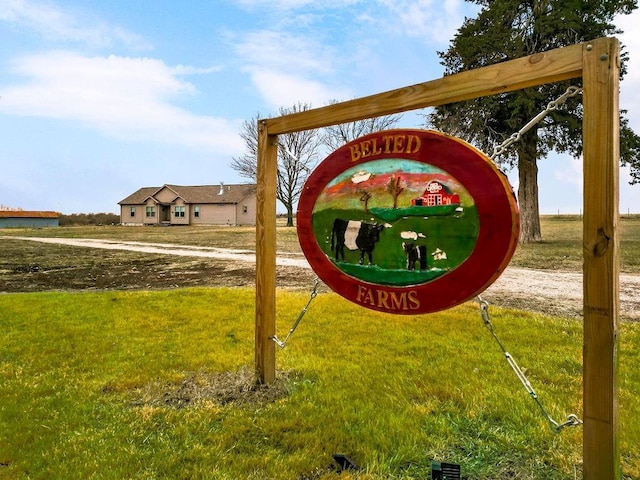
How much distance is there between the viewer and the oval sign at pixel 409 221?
2.07 meters

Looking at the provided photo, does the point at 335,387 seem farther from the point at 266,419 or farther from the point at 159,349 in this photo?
the point at 159,349

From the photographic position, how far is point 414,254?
91.4 inches

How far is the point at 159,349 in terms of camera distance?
4.34 m

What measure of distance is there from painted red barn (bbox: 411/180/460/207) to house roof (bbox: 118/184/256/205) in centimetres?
3893

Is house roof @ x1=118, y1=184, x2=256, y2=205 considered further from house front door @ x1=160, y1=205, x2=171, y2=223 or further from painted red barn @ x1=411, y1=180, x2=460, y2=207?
painted red barn @ x1=411, y1=180, x2=460, y2=207

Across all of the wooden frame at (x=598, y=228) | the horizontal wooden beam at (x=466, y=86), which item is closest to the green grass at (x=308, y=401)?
the wooden frame at (x=598, y=228)

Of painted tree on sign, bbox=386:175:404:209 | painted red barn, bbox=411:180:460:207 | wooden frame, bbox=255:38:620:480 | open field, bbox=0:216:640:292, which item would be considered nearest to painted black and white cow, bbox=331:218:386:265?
painted tree on sign, bbox=386:175:404:209

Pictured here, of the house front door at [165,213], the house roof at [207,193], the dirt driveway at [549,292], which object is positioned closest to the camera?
the dirt driveway at [549,292]

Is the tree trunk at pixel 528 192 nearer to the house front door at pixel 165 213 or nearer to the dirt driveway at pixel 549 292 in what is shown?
the dirt driveway at pixel 549 292

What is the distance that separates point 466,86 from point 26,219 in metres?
53.8

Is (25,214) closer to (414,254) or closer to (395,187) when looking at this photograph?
(395,187)

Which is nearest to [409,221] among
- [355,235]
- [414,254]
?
[414,254]

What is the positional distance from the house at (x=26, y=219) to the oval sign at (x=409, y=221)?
168 feet

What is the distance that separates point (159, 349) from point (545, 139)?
629 inches
